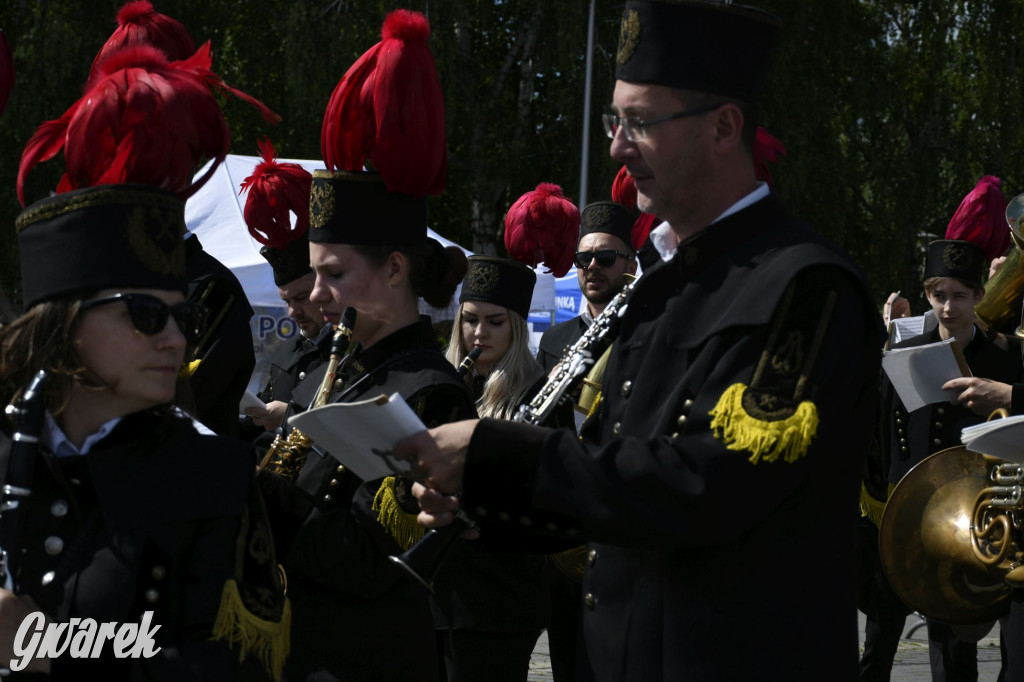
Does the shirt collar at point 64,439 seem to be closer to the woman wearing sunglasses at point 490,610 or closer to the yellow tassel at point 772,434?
the yellow tassel at point 772,434

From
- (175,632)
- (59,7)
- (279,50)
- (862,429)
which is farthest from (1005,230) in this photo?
(59,7)

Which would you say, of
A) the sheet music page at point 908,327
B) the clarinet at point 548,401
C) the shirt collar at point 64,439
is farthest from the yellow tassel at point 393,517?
the sheet music page at point 908,327

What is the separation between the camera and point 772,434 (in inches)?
101

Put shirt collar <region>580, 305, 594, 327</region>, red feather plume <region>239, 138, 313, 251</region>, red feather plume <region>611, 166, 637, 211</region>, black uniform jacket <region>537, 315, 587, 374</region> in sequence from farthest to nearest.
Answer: red feather plume <region>611, 166, 637, 211</region>
black uniform jacket <region>537, 315, 587, 374</region>
shirt collar <region>580, 305, 594, 327</region>
red feather plume <region>239, 138, 313, 251</region>

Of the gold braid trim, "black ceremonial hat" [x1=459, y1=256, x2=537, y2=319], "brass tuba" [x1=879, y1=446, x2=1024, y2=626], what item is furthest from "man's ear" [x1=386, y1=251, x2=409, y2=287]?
the gold braid trim

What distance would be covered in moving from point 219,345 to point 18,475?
81.7 inches

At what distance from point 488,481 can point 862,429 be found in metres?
0.73

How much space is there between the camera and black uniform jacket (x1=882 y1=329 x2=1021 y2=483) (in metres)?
7.34

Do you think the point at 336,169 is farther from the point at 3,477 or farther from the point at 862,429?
the point at 862,429

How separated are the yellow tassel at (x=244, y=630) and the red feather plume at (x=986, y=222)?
592 centimetres

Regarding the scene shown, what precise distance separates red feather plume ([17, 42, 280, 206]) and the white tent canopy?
24.4 feet

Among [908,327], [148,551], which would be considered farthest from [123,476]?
[908,327]

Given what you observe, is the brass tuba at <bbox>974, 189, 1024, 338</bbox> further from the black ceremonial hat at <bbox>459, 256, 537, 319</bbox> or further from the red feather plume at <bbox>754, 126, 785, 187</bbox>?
the red feather plume at <bbox>754, 126, 785, 187</bbox>

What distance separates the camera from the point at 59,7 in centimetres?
2169
